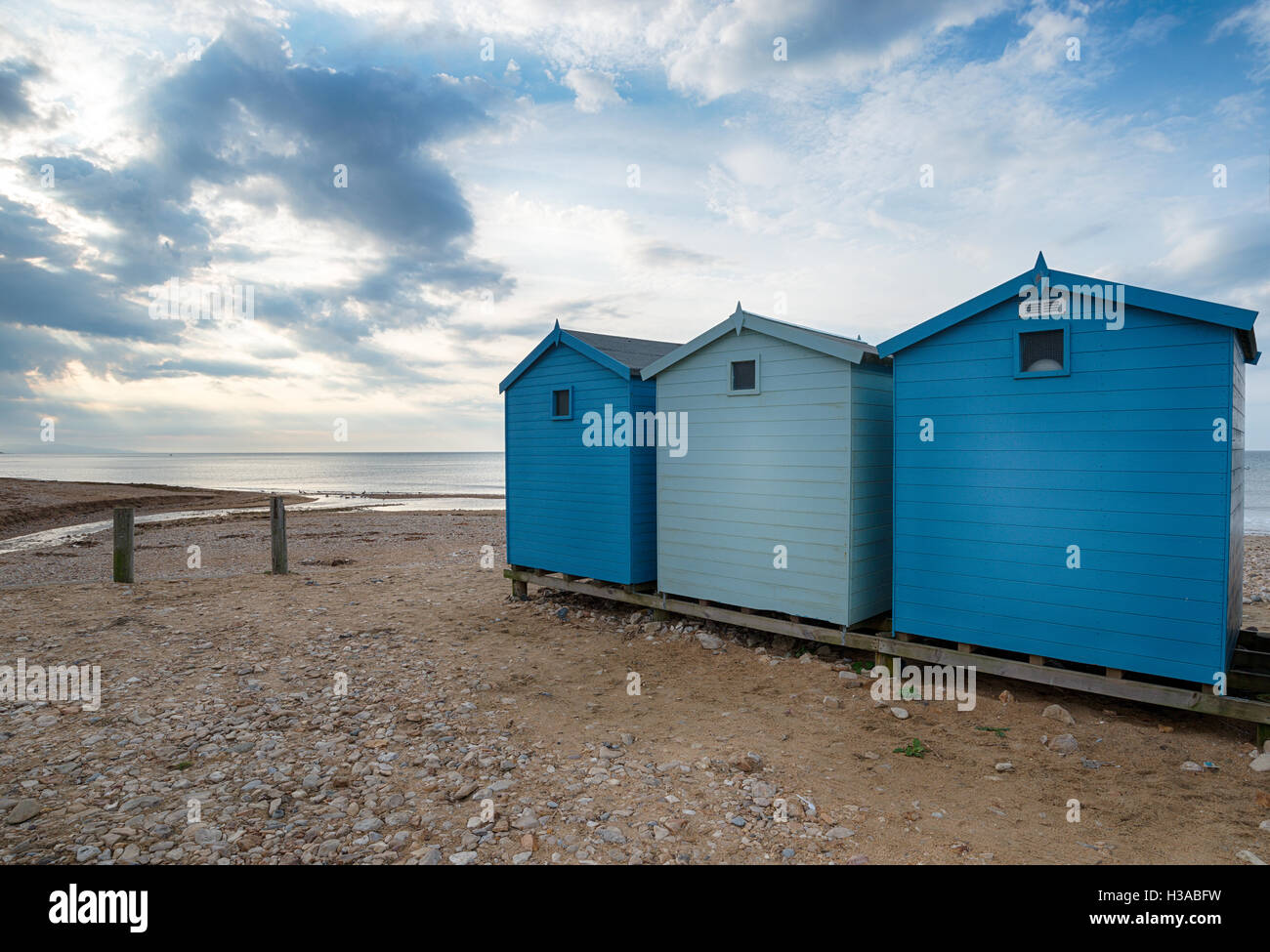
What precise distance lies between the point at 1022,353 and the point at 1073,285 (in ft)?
2.34

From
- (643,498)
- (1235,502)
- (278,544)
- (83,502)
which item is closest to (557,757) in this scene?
(643,498)

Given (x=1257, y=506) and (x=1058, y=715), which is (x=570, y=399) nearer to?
(x=1058, y=715)

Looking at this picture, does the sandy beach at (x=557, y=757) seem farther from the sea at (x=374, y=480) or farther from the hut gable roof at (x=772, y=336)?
the sea at (x=374, y=480)

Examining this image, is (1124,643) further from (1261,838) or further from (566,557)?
(566,557)

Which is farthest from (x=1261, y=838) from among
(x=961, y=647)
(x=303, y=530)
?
(x=303, y=530)

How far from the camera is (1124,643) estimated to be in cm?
602

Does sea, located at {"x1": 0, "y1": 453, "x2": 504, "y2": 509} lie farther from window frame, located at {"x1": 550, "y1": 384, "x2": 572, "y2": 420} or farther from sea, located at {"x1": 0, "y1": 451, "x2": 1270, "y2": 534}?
window frame, located at {"x1": 550, "y1": 384, "x2": 572, "y2": 420}

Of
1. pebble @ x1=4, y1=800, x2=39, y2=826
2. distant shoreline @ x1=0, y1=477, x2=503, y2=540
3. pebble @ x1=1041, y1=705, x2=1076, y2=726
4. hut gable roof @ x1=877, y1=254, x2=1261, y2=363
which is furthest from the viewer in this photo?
distant shoreline @ x1=0, y1=477, x2=503, y2=540

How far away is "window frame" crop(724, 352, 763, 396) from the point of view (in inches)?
333

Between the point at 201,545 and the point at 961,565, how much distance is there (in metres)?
19.6

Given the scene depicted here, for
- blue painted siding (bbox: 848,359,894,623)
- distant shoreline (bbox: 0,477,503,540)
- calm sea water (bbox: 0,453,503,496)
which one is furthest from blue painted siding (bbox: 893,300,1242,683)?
calm sea water (bbox: 0,453,503,496)

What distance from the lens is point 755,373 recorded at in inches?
335

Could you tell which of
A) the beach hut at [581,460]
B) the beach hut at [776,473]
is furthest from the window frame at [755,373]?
the beach hut at [581,460]

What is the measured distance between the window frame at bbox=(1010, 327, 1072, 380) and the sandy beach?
3166mm
